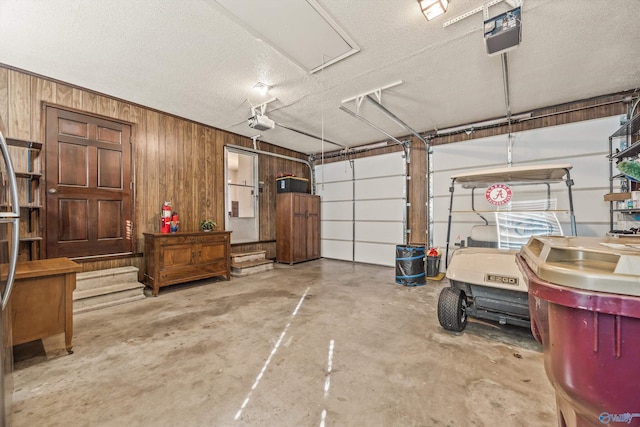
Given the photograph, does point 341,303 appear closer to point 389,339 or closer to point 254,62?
point 389,339

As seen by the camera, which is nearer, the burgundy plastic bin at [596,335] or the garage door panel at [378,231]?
the burgundy plastic bin at [596,335]

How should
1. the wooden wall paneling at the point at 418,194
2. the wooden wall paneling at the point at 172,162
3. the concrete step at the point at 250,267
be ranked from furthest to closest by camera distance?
the wooden wall paneling at the point at 418,194, the concrete step at the point at 250,267, the wooden wall paneling at the point at 172,162

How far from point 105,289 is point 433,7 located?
16.6ft

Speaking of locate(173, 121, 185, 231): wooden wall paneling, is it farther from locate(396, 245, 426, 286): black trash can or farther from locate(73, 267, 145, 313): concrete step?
locate(396, 245, 426, 286): black trash can

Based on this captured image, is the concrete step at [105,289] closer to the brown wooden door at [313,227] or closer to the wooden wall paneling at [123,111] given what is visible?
the wooden wall paneling at [123,111]

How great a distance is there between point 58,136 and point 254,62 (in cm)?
300

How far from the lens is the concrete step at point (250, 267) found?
523 centimetres

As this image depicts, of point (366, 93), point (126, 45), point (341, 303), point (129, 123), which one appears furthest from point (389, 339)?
point (129, 123)

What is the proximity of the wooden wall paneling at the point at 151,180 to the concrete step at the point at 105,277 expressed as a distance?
731 mm

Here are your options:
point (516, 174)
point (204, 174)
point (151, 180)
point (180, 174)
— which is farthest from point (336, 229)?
point (516, 174)

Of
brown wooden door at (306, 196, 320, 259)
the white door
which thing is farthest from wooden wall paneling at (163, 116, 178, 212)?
brown wooden door at (306, 196, 320, 259)

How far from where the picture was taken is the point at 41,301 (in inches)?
86.4

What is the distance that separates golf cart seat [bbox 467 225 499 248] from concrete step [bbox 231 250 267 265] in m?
4.29

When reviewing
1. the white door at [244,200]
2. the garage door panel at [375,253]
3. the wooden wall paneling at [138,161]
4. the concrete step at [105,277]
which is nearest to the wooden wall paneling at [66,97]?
the wooden wall paneling at [138,161]
